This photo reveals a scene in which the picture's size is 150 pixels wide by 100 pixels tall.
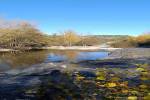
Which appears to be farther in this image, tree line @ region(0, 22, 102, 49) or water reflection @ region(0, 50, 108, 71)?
tree line @ region(0, 22, 102, 49)

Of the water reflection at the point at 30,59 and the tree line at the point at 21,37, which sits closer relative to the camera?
the water reflection at the point at 30,59

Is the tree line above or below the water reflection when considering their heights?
above

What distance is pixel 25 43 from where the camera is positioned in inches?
3398

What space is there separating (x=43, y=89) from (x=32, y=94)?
4.48 ft

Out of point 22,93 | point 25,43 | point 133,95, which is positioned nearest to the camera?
point 133,95

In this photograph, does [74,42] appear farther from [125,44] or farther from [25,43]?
[25,43]

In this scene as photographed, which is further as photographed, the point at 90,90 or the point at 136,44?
the point at 136,44

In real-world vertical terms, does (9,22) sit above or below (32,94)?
above

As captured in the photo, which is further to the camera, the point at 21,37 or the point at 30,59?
the point at 21,37

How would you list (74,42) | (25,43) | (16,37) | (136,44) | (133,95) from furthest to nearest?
(74,42)
(136,44)
(25,43)
(16,37)
(133,95)

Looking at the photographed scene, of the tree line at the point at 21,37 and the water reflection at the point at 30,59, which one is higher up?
the tree line at the point at 21,37

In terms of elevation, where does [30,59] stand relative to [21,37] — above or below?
below

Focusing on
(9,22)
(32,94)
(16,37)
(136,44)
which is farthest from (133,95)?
(136,44)

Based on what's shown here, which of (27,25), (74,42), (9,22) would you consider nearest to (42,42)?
(27,25)
